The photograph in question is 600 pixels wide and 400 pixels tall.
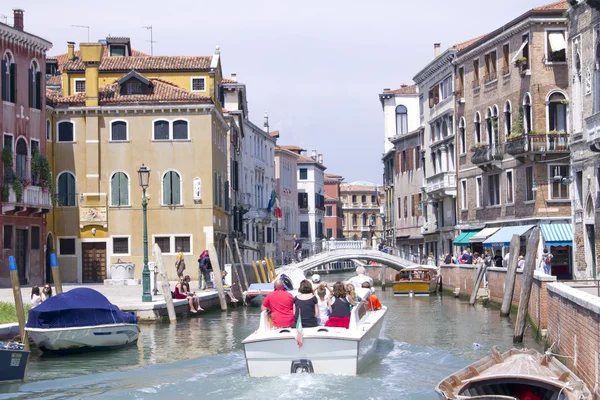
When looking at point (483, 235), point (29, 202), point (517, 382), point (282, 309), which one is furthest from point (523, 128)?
A: point (517, 382)

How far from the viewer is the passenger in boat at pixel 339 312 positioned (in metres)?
16.6

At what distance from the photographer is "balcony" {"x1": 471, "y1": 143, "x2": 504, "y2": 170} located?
42.7 metres

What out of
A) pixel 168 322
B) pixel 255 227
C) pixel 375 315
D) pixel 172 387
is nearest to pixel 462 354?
pixel 375 315

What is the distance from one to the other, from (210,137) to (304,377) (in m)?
28.2

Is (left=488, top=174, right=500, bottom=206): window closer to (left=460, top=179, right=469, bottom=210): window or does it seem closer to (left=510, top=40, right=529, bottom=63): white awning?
(left=460, top=179, right=469, bottom=210): window

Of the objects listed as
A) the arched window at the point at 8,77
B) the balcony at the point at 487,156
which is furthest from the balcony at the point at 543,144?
the arched window at the point at 8,77

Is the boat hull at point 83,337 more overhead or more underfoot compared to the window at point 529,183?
more underfoot

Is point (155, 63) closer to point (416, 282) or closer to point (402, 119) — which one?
point (416, 282)

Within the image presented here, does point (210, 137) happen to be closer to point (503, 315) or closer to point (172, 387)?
point (503, 315)

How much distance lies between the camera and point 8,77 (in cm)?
3588

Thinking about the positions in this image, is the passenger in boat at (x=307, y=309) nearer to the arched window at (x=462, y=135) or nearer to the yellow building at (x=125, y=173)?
the yellow building at (x=125, y=173)

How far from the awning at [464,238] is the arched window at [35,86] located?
1925cm

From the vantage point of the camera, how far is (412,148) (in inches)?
2379

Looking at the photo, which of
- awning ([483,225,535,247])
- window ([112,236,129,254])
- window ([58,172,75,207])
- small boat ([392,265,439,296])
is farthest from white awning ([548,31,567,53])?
window ([58,172,75,207])
